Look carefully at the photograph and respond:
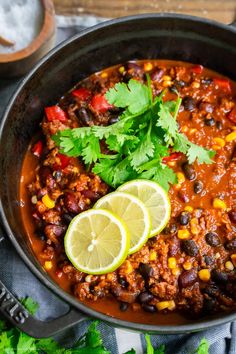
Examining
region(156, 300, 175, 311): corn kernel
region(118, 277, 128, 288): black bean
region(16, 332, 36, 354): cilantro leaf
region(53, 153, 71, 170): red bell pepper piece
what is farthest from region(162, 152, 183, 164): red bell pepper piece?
region(16, 332, 36, 354): cilantro leaf

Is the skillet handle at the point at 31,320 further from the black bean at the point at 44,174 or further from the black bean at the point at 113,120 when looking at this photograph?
the black bean at the point at 113,120

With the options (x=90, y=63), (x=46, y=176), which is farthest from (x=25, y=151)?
(x=90, y=63)

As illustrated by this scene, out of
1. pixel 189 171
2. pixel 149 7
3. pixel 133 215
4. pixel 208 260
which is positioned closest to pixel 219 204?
pixel 189 171

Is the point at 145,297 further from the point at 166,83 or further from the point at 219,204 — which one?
the point at 166,83

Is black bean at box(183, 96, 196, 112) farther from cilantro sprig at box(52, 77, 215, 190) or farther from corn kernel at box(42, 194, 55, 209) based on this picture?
corn kernel at box(42, 194, 55, 209)

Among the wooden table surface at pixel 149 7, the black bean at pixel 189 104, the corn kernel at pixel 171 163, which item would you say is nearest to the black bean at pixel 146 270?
the corn kernel at pixel 171 163

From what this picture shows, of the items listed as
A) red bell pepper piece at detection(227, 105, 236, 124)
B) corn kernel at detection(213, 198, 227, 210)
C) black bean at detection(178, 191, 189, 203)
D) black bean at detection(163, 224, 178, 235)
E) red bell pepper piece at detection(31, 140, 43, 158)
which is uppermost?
red bell pepper piece at detection(227, 105, 236, 124)

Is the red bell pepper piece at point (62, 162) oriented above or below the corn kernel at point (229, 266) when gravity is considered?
above
